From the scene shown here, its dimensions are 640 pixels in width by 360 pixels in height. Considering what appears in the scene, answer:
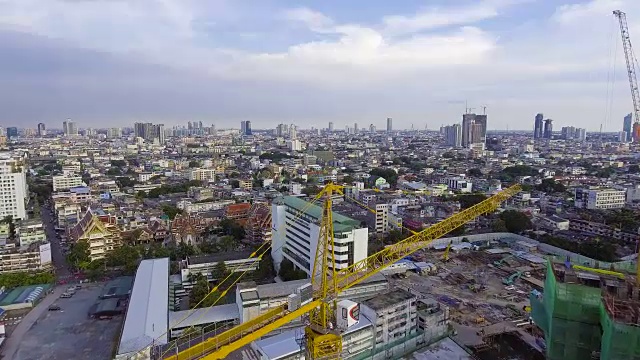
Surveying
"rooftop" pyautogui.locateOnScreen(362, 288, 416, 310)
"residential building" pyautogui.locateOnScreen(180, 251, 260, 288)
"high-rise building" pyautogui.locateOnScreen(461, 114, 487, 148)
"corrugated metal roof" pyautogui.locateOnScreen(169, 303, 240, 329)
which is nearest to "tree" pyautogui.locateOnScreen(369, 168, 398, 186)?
"residential building" pyautogui.locateOnScreen(180, 251, 260, 288)

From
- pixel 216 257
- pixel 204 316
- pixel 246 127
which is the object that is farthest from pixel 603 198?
pixel 246 127

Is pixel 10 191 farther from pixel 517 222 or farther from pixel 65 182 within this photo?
pixel 517 222

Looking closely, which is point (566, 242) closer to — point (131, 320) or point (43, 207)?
point (131, 320)

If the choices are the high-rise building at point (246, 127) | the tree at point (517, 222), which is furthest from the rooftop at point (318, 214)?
the high-rise building at point (246, 127)

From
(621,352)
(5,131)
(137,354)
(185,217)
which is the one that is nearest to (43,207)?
(185,217)

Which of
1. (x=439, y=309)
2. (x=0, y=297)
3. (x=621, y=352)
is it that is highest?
(x=621, y=352)

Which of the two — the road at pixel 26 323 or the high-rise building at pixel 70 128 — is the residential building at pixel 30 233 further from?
the high-rise building at pixel 70 128
